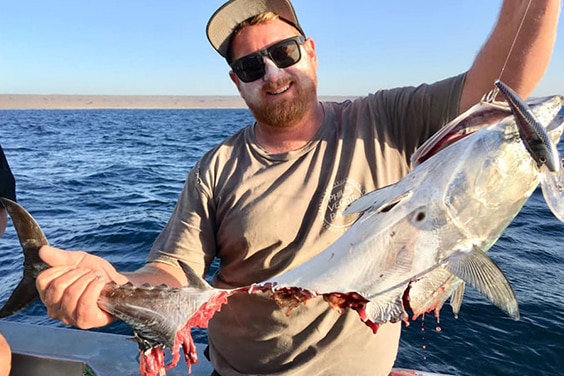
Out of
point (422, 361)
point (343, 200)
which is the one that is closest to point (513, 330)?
point (422, 361)

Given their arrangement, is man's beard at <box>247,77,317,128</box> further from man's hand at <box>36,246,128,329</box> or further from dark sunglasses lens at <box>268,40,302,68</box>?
man's hand at <box>36,246,128,329</box>

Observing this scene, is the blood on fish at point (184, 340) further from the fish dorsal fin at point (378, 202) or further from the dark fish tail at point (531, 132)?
the dark fish tail at point (531, 132)

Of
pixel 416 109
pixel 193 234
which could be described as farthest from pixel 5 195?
pixel 416 109

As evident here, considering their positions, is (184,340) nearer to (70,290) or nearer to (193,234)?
(70,290)

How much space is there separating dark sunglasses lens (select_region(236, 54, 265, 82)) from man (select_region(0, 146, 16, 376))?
6.59 feet

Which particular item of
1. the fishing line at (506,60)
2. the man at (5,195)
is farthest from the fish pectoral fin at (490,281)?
the man at (5,195)

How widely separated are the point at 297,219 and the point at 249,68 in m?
1.03

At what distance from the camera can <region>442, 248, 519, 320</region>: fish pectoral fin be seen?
67.1 inches

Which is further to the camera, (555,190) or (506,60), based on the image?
(506,60)

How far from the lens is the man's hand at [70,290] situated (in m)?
2.16

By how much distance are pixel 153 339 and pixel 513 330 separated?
5275 millimetres

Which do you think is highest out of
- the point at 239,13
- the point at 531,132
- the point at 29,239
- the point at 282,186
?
the point at 239,13

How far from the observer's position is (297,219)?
8.64ft

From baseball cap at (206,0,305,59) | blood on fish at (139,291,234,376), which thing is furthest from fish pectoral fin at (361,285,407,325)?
baseball cap at (206,0,305,59)
